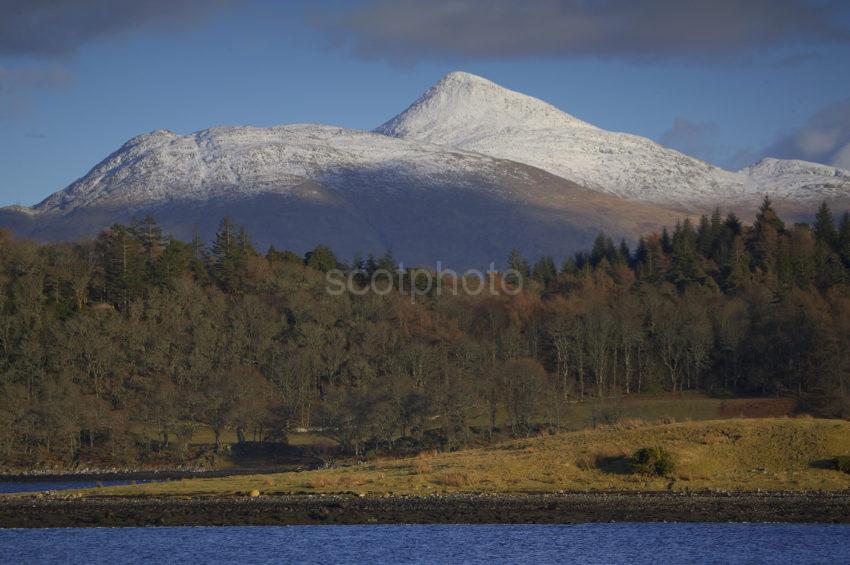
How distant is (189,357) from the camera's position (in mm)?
110562

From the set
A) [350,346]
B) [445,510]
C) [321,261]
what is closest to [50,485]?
[445,510]

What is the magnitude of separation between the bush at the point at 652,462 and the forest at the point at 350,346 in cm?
3384

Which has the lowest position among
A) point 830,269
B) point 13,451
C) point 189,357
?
point 13,451

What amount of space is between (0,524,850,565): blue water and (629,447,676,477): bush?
8.16m

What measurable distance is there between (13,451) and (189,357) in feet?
66.7

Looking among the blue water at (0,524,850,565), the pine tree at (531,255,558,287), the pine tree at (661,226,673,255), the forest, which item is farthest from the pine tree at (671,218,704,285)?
the blue water at (0,524,850,565)

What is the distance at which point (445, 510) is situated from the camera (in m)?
53.5

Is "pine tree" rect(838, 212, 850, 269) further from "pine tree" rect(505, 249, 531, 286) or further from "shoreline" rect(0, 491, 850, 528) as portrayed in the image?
"shoreline" rect(0, 491, 850, 528)

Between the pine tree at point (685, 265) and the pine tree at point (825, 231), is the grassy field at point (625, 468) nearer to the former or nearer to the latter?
the pine tree at point (685, 265)

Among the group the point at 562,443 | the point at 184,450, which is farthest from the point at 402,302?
the point at 562,443

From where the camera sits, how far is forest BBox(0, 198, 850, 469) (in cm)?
9494

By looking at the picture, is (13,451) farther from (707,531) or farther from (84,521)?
(707,531)

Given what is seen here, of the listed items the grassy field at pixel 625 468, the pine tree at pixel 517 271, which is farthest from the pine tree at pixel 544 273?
the grassy field at pixel 625 468

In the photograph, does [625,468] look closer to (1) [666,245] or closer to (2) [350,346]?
(2) [350,346]
